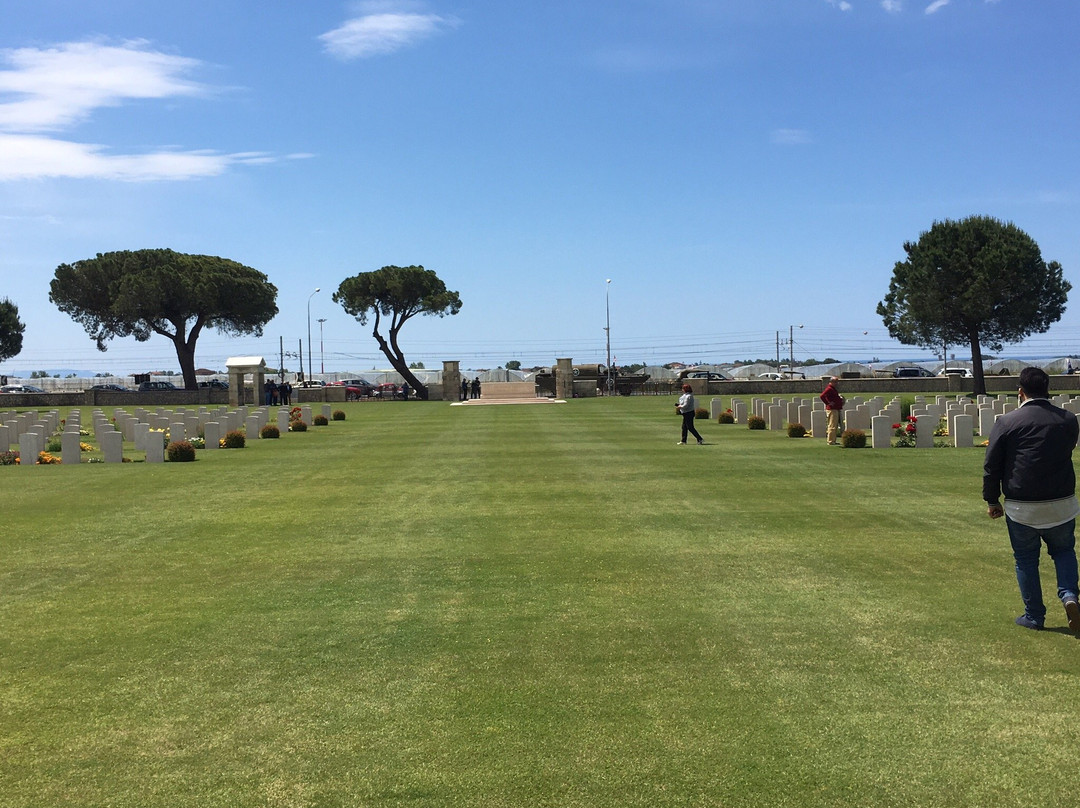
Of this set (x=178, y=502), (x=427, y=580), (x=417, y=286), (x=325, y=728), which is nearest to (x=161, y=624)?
(x=427, y=580)

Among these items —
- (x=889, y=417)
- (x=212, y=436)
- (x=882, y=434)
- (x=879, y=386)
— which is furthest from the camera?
(x=879, y=386)

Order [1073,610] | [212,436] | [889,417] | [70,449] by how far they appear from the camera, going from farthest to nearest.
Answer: [212,436] → [889,417] → [70,449] → [1073,610]

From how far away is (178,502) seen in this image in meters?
14.2

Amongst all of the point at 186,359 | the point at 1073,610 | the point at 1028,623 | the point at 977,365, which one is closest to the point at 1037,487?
the point at 1073,610

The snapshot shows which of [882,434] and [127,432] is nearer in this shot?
[882,434]

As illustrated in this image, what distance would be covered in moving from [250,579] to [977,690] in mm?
5897

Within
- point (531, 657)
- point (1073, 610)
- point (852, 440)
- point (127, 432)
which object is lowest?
point (531, 657)

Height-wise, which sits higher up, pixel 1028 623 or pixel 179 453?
pixel 179 453

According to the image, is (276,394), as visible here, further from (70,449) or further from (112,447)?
(112,447)

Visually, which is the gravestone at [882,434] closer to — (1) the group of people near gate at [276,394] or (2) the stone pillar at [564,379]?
(2) the stone pillar at [564,379]

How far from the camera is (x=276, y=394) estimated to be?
208 feet

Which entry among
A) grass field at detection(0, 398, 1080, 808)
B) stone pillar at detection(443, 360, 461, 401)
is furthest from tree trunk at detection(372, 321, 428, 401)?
grass field at detection(0, 398, 1080, 808)

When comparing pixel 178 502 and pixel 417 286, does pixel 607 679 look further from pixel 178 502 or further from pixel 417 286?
pixel 417 286

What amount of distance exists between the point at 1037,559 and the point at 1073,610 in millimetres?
400
